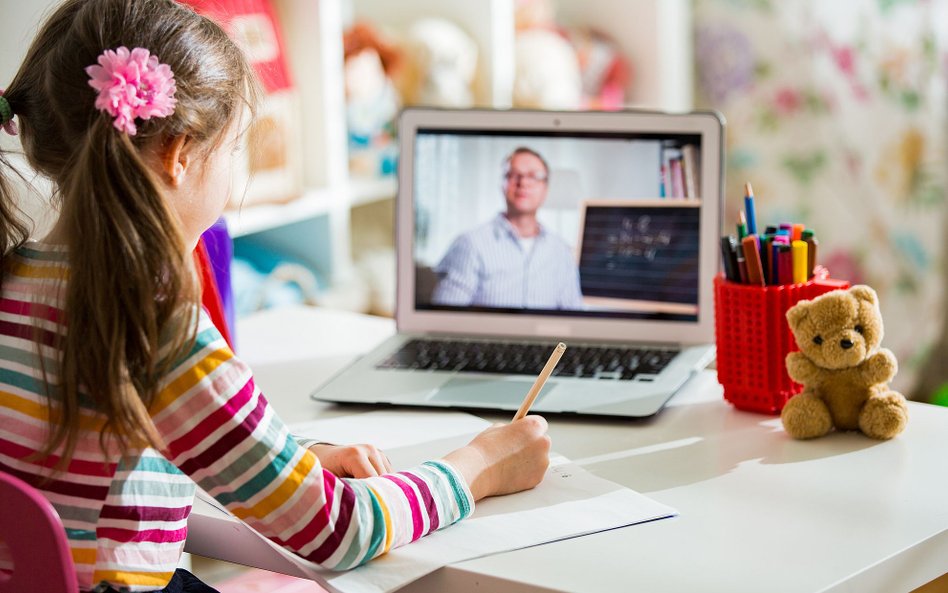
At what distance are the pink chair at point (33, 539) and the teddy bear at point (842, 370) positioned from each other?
0.61 m

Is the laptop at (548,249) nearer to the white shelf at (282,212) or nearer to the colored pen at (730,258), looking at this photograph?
the colored pen at (730,258)

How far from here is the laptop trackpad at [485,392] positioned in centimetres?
108

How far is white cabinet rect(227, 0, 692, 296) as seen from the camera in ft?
6.19

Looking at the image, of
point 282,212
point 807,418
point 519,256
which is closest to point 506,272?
point 519,256

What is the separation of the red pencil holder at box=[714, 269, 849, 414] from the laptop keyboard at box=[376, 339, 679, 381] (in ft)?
0.34

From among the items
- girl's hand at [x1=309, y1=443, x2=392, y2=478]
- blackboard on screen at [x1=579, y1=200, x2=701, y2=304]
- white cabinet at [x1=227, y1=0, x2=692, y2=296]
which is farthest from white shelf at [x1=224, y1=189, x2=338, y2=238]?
girl's hand at [x1=309, y1=443, x2=392, y2=478]

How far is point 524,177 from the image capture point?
1263 millimetres

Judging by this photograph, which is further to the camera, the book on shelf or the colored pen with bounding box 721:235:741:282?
the book on shelf

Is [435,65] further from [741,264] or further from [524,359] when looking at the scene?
[741,264]

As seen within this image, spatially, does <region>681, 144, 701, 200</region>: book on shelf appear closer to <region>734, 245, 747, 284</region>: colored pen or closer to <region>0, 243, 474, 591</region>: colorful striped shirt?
<region>734, 245, 747, 284</region>: colored pen

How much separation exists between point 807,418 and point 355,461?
0.40 meters

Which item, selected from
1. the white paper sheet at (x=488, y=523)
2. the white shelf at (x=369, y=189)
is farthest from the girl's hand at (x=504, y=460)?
the white shelf at (x=369, y=189)

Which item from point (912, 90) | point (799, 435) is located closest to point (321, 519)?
point (799, 435)

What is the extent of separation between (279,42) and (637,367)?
96 centimetres
